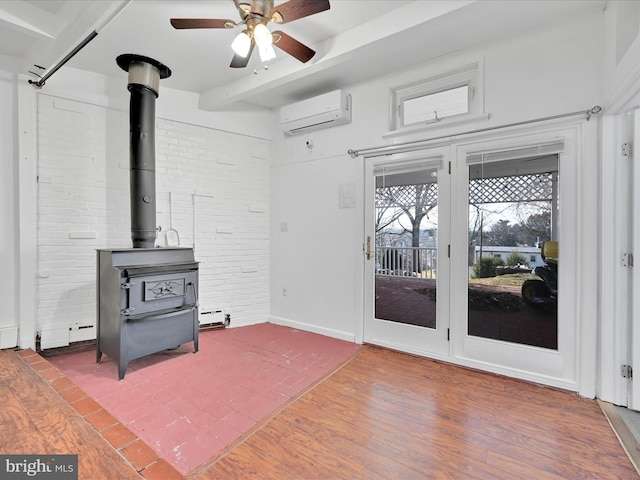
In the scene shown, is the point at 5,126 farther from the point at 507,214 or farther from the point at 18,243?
the point at 507,214

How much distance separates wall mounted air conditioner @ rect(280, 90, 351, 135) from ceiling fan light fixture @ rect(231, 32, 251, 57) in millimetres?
1418

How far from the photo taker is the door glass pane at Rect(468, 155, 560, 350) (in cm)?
240

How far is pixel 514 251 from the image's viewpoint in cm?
253

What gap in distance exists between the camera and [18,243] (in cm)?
280

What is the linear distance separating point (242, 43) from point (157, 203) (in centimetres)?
212

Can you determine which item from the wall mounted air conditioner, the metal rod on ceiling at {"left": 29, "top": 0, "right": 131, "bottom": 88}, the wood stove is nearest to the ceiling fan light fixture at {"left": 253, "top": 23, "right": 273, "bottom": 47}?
the metal rod on ceiling at {"left": 29, "top": 0, "right": 131, "bottom": 88}

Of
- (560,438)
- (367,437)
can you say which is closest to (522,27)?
(560,438)

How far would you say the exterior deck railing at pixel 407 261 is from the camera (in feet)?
9.64

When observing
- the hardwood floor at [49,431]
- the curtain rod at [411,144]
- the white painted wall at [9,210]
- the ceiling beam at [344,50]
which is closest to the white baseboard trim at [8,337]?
the white painted wall at [9,210]

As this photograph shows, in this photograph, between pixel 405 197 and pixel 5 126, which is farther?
pixel 405 197

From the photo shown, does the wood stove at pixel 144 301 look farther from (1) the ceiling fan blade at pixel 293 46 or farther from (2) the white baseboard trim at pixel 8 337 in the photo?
(1) the ceiling fan blade at pixel 293 46

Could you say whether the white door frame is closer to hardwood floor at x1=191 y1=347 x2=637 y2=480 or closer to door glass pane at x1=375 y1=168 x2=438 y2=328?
hardwood floor at x1=191 y1=347 x2=637 y2=480

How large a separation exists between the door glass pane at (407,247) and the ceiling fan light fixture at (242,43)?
173 cm

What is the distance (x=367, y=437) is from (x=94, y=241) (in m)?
3.07
